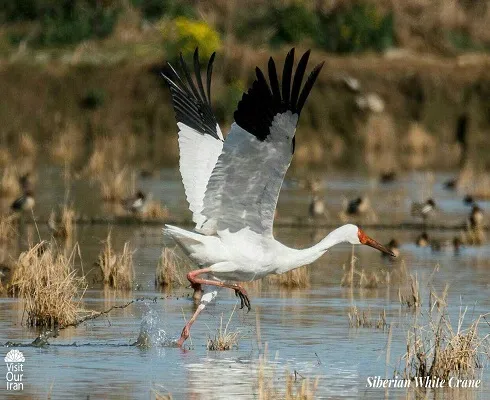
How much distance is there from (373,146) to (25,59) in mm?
11643

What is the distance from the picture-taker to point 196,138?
14812mm

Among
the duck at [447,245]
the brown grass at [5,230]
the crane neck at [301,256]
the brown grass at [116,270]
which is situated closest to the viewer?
the crane neck at [301,256]

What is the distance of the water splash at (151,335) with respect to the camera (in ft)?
42.9

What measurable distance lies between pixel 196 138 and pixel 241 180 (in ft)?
5.76

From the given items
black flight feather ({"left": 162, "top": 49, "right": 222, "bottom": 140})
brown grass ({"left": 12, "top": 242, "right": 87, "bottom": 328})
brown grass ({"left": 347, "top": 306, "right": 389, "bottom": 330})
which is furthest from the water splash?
black flight feather ({"left": 162, "top": 49, "right": 222, "bottom": 140})

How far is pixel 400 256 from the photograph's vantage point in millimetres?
21438

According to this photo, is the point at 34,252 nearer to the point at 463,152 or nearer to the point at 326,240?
the point at 326,240

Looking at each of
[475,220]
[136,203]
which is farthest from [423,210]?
[136,203]

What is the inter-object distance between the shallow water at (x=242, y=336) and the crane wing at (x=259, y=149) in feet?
3.55

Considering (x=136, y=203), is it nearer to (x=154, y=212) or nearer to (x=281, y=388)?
(x=154, y=212)

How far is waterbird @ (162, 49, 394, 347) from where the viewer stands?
12.5 meters

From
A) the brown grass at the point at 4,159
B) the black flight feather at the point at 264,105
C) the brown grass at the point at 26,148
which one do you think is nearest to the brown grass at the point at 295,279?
the black flight feather at the point at 264,105

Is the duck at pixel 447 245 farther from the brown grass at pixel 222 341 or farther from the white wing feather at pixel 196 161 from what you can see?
the brown grass at pixel 222 341

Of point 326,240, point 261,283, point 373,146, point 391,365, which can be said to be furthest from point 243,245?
point 373,146
